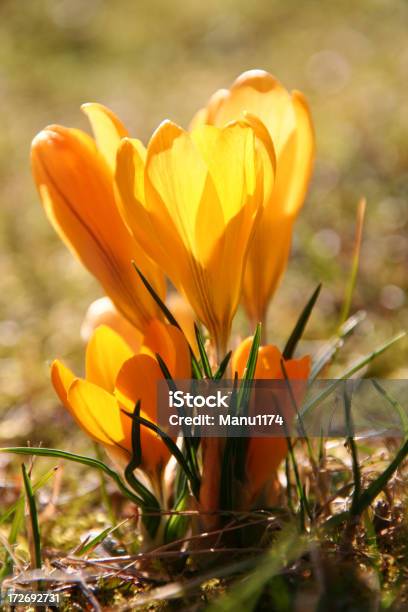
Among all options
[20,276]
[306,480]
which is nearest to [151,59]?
[20,276]

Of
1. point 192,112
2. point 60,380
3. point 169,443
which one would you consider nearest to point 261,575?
point 169,443

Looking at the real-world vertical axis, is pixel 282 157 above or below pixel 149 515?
above

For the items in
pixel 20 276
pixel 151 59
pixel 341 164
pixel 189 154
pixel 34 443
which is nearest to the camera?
pixel 189 154

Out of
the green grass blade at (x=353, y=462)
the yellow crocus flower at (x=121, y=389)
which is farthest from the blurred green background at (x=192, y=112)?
the green grass blade at (x=353, y=462)

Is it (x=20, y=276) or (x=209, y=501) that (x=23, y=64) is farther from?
(x=209, y=501)

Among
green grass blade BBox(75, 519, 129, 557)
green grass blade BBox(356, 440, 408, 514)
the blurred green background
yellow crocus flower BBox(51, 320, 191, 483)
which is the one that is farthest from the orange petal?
the blurred green background

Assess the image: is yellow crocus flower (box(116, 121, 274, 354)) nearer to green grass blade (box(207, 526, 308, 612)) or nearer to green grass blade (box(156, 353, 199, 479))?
green grass blade (box(156, 353, 199, 479))

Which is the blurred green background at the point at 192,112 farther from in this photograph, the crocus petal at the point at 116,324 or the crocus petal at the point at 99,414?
the crocus petal at the point at 99,414
